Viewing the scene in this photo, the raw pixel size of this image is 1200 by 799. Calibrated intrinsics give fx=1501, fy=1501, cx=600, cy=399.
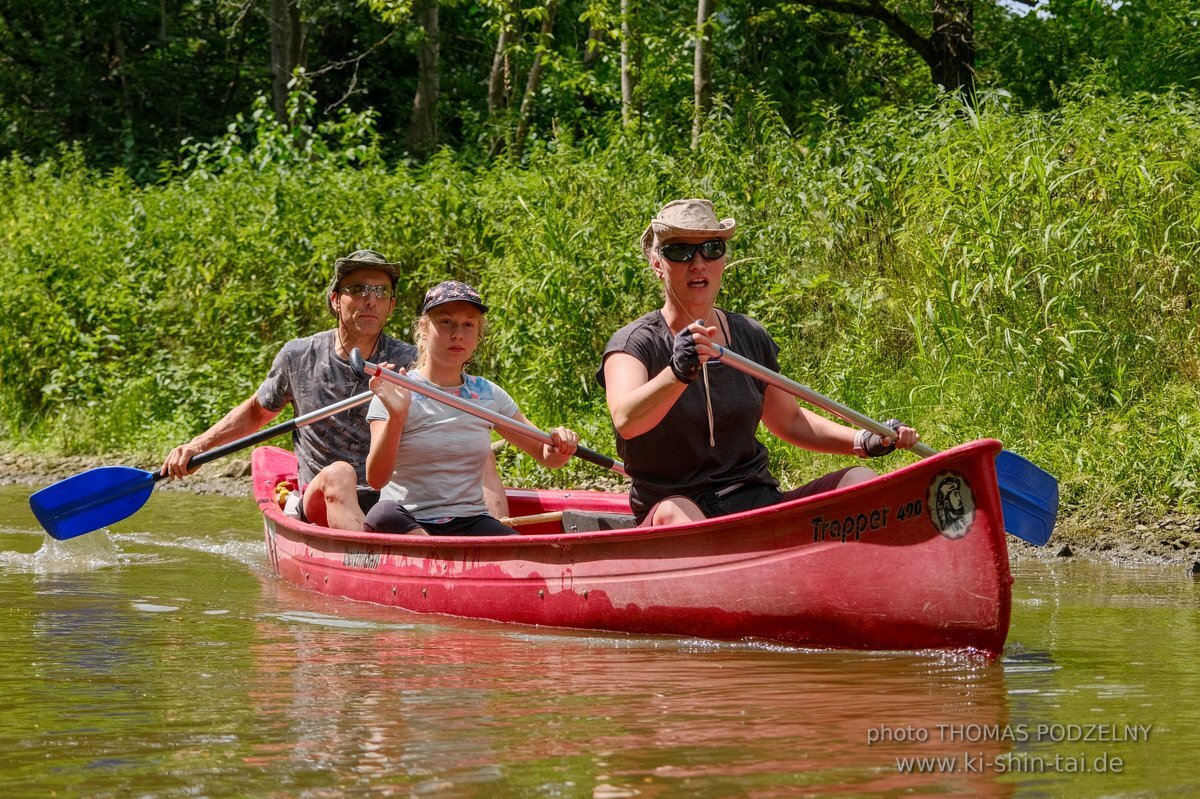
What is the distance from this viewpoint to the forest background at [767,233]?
24.7 feet

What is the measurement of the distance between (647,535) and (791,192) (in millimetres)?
5070

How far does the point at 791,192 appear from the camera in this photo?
9.34 m

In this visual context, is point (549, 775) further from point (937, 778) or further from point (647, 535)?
point (647, 535)

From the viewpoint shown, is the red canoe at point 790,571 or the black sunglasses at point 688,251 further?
the black sunglasses at point 688,251

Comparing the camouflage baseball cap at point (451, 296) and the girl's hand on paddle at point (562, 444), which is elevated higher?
the camouflage baseball cap at point (451, 296)

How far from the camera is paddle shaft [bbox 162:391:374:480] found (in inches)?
232

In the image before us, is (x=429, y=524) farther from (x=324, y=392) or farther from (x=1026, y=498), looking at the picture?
(x=1026, y=498)

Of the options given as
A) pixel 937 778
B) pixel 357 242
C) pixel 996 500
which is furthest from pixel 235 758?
pixel 357 242

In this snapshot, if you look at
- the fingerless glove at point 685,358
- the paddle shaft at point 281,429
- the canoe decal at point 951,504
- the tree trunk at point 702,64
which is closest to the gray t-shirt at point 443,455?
the paddle shaft at point 281,429

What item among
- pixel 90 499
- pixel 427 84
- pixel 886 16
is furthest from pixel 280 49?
pixel 90 499

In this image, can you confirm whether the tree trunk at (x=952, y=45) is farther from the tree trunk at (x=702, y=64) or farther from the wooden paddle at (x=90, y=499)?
the wooden paddle at (x=90, y=499)

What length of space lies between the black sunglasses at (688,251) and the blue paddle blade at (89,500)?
347 cm

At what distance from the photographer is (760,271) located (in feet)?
29.7

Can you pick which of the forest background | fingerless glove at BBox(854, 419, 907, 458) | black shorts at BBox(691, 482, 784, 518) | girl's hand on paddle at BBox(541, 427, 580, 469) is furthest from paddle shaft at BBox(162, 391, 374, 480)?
the forest background
